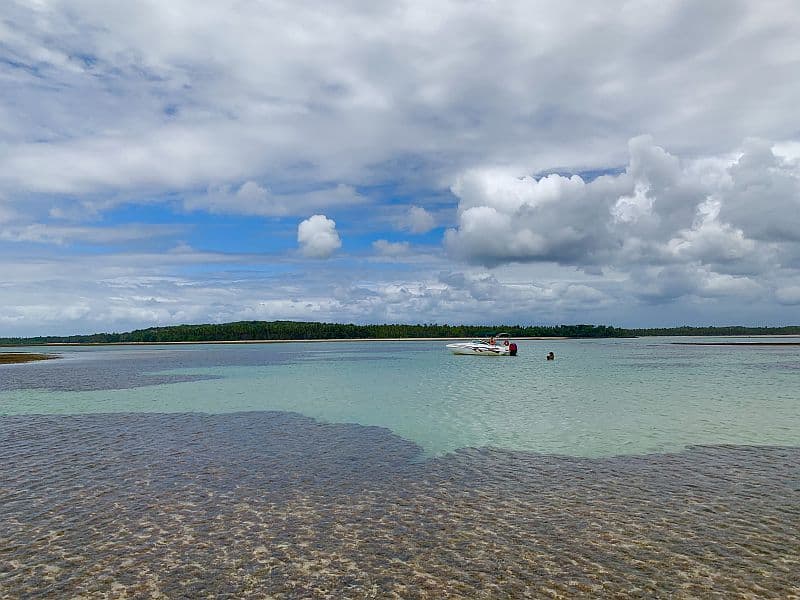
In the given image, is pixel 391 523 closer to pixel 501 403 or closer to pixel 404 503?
pixel 404 503

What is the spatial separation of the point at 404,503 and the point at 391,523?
5.74 feet

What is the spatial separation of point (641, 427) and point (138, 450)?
79.1 ft

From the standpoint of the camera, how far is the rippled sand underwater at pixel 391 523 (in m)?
11.3

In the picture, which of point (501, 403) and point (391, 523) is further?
point (501, 403)

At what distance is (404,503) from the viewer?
1664 centimetres

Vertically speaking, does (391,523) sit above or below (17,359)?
below

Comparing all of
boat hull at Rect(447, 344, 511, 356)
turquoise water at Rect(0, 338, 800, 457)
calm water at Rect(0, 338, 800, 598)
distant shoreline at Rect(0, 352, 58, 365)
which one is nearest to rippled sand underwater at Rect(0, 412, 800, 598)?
calm water at Rect(0, 338, 800, 598)

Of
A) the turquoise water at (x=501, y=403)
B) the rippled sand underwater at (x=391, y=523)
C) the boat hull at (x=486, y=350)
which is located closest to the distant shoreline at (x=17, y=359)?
the turquoise water at (x=501, y=403)

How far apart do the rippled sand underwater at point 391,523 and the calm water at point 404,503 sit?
6 centimetres

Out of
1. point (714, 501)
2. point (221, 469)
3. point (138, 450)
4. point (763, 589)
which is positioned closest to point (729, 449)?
point (714, 501)

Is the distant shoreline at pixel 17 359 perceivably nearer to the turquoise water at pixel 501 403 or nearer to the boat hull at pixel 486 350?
the turquoise water at pixel 501 403

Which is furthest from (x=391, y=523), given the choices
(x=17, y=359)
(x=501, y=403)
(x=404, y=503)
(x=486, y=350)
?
(x=17, y=359)

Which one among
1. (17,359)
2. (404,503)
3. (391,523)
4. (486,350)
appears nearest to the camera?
(391,523)

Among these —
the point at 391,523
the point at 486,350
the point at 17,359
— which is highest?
the point at 486,350
